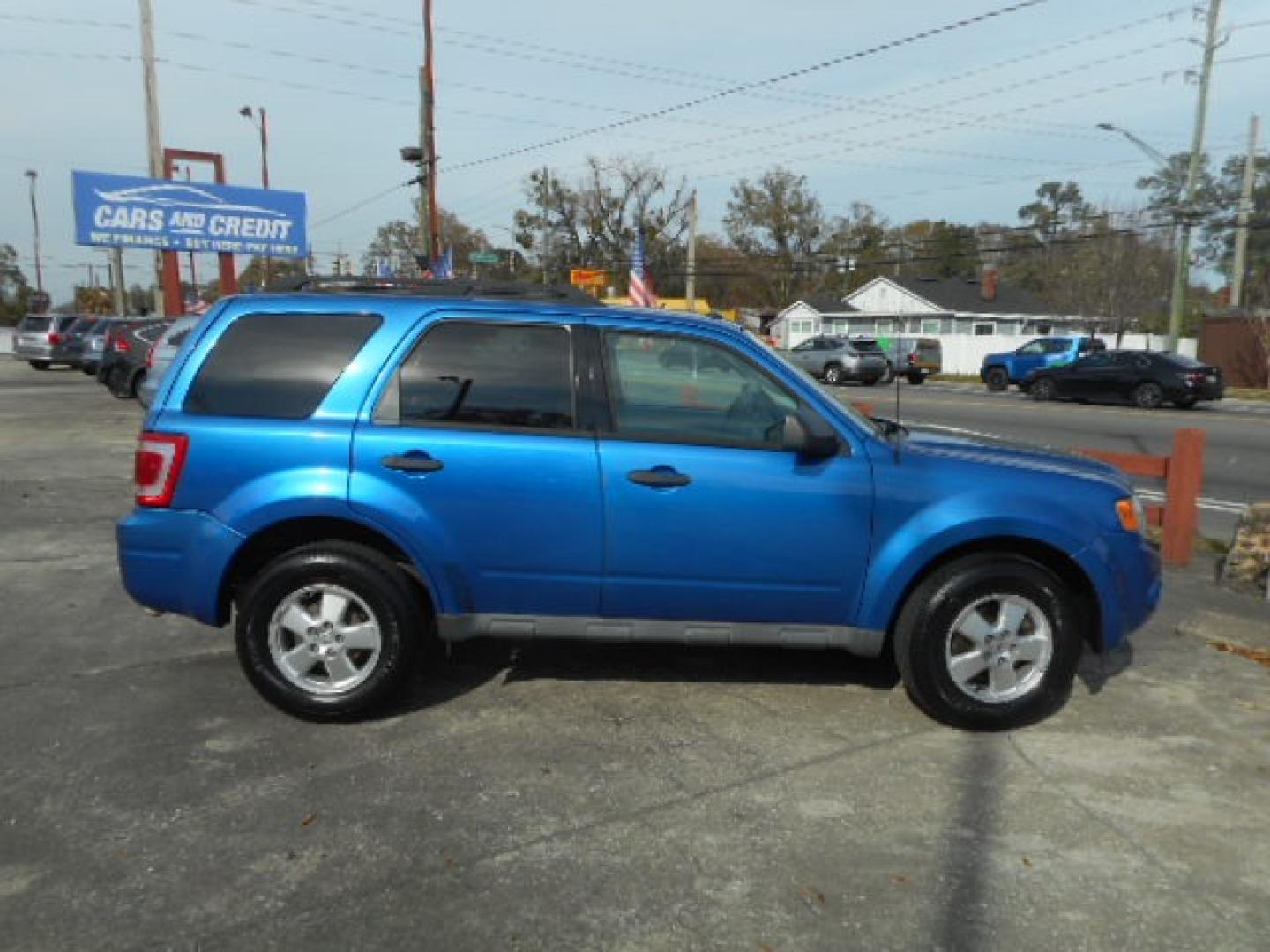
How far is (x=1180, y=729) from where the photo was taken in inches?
160

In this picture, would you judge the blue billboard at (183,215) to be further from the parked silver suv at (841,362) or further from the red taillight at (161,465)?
→ the red taillight at (161,465)

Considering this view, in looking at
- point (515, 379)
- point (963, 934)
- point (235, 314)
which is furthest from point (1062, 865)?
point (235, 314)

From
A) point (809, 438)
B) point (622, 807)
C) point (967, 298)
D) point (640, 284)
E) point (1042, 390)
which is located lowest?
point (622, 807)

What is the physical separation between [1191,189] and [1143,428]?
67.5 feet

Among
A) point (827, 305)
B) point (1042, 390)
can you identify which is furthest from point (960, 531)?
point (827, 305)

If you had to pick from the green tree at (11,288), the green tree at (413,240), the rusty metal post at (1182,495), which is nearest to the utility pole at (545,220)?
the green tree at (413,240)

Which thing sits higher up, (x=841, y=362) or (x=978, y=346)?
(x=978, y=346)

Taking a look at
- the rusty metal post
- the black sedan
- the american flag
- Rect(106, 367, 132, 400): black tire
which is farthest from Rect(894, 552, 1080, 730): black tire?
the black sedan

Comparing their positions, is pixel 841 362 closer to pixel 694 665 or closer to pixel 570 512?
pixel 694 665

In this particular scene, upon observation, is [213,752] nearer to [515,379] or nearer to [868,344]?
[515,379]

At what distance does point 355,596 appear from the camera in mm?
3902

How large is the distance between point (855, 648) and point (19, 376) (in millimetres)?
30663

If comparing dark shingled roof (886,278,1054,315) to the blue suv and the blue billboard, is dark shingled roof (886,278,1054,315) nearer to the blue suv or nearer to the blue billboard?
the blue billboard

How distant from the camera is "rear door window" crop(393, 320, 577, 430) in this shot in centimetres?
392
